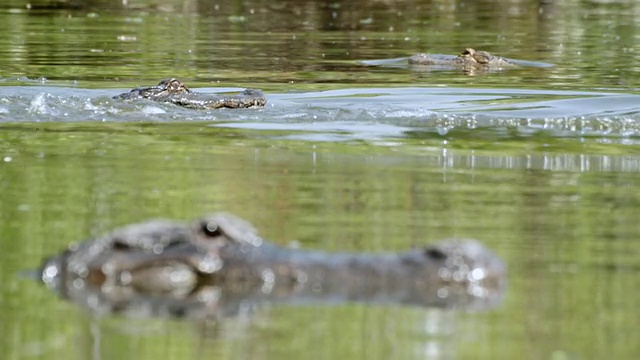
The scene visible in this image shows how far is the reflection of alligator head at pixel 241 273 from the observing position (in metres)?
5.52

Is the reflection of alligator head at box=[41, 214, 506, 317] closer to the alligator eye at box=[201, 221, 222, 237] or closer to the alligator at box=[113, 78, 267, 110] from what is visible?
the alligator eye at box=[201, 221, 222, 237]

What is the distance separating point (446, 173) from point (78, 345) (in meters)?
4.75

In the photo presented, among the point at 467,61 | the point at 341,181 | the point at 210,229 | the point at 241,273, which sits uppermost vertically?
the point at 210,229

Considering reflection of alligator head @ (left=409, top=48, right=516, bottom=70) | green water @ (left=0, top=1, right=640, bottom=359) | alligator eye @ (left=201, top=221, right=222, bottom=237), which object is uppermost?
alligator eye @ (left=201, top=221, right=222, bottom=237)

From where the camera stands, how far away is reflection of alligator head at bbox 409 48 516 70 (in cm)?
1962

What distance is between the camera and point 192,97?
13.4 metres

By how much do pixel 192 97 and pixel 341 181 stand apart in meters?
4.68

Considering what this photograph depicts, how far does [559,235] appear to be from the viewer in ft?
23.2

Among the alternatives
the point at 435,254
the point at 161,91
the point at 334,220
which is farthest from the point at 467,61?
the point at 435,254

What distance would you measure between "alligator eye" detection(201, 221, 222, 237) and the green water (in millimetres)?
389

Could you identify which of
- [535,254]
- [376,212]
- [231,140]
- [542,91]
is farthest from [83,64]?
[535,254]

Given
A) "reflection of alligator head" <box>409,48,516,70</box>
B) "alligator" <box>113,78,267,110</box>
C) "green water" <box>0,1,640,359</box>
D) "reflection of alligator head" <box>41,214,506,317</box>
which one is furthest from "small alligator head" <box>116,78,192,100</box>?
"reflection of alligator head" <box>41,214,506,317</box>

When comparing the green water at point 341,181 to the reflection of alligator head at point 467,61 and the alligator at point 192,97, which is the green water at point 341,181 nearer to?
the alligator at point 192,97

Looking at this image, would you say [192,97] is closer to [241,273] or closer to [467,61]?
[467,61]
